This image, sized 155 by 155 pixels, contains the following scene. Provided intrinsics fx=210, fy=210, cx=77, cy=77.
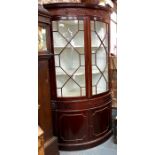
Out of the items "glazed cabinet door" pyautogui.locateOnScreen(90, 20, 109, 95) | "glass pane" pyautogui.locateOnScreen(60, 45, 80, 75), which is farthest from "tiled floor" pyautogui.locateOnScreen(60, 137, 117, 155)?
"glass pane" pyautogui.locateOnScreen(60, 45, 80, 75)

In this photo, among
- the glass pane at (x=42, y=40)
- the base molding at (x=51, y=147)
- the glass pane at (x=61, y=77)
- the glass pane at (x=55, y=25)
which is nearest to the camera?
the glass pane at (x=42, y=40)

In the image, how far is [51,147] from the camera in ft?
7.02

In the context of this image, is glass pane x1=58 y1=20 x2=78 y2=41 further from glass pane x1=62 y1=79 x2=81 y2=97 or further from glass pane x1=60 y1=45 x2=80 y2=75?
glass pane x1=62 y1=79 x2=81 y2=97

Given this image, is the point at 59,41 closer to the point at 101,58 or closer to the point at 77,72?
the point at 77,72

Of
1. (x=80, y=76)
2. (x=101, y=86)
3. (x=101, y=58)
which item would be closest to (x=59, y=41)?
(x=80, y=76)

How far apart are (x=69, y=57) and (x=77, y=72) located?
0.21 meters

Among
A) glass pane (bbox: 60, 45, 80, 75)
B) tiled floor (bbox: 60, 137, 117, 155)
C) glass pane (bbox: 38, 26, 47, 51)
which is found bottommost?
tiled floor (bbox: 60, 137, 117, 155)

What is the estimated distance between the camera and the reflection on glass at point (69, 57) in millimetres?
2324

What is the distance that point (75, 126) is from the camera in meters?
2.39

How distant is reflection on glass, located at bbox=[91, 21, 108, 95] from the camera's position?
245cm

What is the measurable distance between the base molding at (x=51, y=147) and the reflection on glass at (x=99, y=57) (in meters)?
0.71

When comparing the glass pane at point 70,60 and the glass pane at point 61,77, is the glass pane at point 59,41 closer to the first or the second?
the glass pane at point 70,60

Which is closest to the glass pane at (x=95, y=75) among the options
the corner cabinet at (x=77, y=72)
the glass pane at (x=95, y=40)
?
the corner cabinet at (x=77, y=72)
